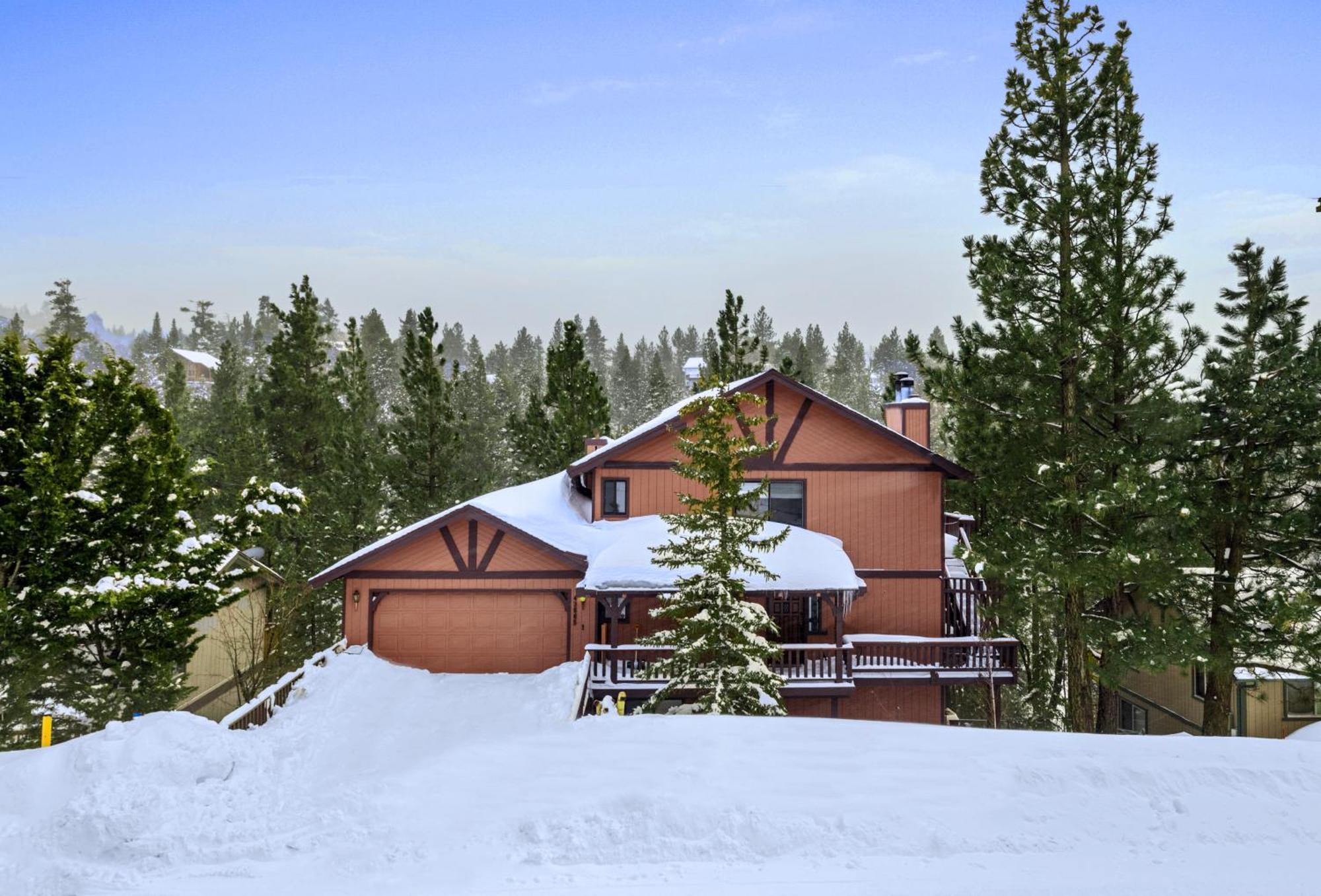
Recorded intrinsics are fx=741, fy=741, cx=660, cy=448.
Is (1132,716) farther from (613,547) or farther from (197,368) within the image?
(197,368)

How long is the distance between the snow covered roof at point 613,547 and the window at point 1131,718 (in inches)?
584

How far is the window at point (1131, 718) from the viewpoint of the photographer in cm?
2494

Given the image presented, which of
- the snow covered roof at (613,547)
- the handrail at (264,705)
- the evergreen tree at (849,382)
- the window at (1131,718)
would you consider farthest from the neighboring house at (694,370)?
the evergreen tree at (849,382)

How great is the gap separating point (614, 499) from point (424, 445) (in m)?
11.7

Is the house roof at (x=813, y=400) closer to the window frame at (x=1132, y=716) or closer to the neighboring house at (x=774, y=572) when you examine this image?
the neighboring house at (x=774, y=572)

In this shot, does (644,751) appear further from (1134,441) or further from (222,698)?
(222,698)

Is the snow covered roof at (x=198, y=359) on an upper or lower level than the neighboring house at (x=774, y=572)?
upper

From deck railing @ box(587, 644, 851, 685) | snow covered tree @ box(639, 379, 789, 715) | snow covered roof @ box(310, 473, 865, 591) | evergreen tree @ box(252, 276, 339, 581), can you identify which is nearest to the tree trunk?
snow covered roof @ box(310, 473, 865, 591)

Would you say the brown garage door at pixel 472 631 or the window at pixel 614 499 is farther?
the window at pixel 614 499

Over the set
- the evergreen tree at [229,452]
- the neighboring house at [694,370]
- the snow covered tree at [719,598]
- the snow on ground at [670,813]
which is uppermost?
the neighboring house at [694,370]

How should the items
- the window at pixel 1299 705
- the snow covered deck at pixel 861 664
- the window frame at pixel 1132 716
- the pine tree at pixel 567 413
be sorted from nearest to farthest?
the snow covered deck at pixel 861 664, the window at pixel 1299 705, the window frame at pixel 1132 716, the pine tree at pixel 567 413

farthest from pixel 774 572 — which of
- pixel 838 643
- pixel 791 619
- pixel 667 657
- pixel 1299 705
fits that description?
pixel 1299 705

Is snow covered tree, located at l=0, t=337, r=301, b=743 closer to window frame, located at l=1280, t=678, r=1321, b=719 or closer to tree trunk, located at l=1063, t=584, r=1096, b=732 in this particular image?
tree trunk, located at l=1063, t=584, r=1096, b=732

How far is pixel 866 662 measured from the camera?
17.6 m
